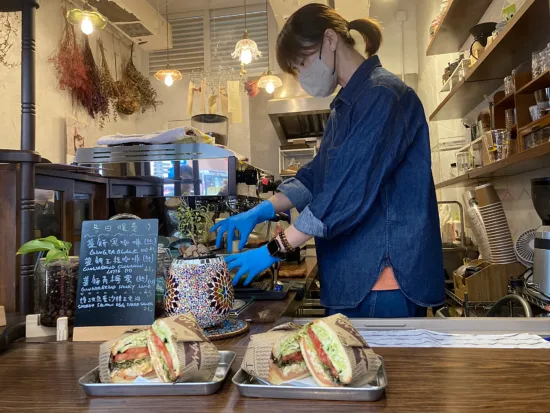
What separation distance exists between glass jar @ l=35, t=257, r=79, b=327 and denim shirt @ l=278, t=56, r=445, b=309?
1.73ft

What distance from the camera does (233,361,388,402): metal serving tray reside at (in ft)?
1.78

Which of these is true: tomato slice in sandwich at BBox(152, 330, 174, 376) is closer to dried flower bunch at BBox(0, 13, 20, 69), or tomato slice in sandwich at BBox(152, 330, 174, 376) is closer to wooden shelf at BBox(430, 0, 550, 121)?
Answer: wooden shelf at BBox(430, 0, 550, 121)

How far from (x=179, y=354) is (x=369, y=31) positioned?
4.10 ft

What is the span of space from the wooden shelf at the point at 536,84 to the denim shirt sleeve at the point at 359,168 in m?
0.69

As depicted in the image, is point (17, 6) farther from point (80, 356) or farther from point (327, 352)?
point (327, 352)

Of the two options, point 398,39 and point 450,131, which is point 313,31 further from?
point 398,39

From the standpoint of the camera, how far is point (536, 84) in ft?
5.25

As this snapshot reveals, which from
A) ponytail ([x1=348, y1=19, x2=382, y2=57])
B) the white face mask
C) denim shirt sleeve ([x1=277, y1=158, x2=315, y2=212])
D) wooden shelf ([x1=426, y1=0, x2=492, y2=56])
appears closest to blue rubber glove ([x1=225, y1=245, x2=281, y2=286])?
denim shirt sleeve ([x1=277, y1=158, x2=315, y2=212])

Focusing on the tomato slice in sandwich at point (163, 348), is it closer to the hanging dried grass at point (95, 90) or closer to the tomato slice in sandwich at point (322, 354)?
the tomato slice in sandwich at point (322, 354)

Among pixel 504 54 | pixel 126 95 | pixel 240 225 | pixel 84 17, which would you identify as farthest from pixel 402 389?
pixel 126 95

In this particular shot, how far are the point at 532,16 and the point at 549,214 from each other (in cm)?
67

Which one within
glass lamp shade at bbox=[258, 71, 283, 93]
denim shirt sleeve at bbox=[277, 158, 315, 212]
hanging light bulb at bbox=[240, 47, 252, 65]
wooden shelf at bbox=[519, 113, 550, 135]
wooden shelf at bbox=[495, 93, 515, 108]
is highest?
hanging light bulb at bbox=[240, 47, 252, 65]

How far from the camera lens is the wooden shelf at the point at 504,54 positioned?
1472 millimetres

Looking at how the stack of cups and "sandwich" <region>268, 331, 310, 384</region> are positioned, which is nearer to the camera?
"sandwich" <region>268, 331, 310, 384</region>
